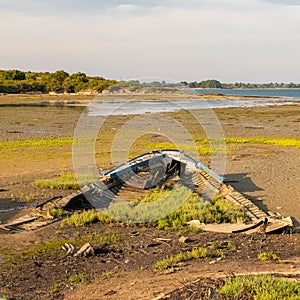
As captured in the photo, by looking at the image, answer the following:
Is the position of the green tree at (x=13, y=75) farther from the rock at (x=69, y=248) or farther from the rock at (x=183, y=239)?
the rock at (x=183, y=239)

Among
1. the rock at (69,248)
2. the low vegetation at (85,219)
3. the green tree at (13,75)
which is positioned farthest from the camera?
the green tree at (13,75)

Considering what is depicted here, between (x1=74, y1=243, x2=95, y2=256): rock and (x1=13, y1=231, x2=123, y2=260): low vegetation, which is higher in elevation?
(x1=74, y1=243, x2=95, y2=256): rock

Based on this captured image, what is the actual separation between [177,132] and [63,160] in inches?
547

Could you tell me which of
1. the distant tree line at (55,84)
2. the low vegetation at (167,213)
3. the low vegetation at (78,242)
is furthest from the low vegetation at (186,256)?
the distant tree line at (55,84)

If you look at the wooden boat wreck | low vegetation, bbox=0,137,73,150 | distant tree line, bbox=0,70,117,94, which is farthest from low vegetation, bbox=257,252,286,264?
distant tree line, bbox=0,70,117,94

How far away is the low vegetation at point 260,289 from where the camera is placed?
6312 millimetres

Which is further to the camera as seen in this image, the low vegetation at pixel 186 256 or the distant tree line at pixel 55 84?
the distant tree line at pixel 55 84

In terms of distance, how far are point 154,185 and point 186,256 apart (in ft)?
21.4

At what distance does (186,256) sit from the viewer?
879 cm

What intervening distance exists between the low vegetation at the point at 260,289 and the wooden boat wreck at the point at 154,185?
3.55 metres

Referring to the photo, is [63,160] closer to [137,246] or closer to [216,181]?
[216,181]

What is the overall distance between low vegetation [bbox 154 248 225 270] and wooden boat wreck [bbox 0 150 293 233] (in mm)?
1623

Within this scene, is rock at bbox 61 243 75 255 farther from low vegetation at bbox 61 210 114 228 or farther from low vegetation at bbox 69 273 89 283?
low vegetation at bbox 61 210 114 228

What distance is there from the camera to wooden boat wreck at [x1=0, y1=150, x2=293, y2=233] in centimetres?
1067
